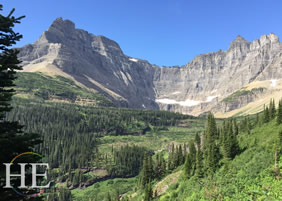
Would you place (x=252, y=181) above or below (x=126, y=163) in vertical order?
above

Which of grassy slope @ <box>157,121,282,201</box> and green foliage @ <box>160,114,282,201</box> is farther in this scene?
green foliage @ <box>160,114,282,201</box>

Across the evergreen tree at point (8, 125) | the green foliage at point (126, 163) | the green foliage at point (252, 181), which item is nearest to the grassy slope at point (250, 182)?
the green foliage at point (252, 181)

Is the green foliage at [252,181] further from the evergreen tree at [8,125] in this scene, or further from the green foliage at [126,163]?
the green foliage at [126,163]

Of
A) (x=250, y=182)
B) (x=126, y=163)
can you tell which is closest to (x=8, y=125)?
(x=250, y=182)

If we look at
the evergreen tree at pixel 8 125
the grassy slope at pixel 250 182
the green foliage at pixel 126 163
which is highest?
the evergreen tree at pixel 8 125

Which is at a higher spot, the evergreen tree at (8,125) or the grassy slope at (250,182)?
the evergreen tree at (8,125)

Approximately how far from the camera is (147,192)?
202ft

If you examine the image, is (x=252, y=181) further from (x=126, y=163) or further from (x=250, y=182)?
(x=126, y=163)

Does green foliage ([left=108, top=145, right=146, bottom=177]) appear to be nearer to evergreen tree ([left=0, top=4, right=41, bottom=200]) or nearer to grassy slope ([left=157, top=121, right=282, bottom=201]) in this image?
grassy slope ([left=157, top=121, right=282, bottom=201])

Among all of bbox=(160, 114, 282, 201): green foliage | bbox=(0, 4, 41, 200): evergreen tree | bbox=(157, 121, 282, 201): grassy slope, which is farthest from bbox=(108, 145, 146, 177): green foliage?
bbox=(0, 4, 41, 200): evergreen tree

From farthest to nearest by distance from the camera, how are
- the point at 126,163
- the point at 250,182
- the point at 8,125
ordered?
the point at 126,163, the point at 250,182, the point at 8,125

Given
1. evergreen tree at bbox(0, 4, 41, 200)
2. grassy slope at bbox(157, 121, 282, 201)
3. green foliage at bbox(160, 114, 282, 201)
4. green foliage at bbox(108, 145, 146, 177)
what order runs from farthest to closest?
green foliage at bbox(108, 145, 146, 177), green foliage at bbox(160, 114, 282, 201), grassy slope at bbox(157, 121, 282, 201), evergreen tree at bbox(0, 4, 41, 200)

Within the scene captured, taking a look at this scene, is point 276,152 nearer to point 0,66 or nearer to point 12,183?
point 12,183

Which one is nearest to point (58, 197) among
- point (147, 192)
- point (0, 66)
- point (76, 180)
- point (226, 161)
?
point (76, 180)
